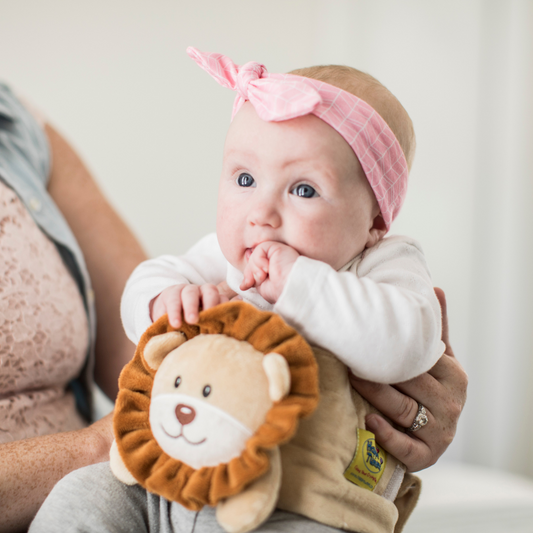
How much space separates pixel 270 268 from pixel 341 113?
232 mm

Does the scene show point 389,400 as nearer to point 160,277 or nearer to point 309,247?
point 309,247

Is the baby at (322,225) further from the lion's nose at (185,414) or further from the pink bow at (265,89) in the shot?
the lion's nose at (185,414)

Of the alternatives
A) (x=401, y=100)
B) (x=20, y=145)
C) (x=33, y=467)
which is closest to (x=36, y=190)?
(x=20, y=145)

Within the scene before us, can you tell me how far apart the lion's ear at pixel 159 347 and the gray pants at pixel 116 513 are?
0.16 m

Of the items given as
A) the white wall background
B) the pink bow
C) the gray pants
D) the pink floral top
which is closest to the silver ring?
the gray pants


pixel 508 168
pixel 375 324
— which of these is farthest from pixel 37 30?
Result: pixel 375 324

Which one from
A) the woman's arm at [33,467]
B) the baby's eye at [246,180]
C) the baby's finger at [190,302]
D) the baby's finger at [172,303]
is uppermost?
the baby's eye at [246,180]

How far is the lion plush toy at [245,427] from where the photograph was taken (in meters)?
0.50

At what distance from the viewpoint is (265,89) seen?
67cm

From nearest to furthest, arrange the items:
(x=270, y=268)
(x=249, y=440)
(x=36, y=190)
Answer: (x=249, y=440) < (x=270, y=268) < (x=36, y=190)

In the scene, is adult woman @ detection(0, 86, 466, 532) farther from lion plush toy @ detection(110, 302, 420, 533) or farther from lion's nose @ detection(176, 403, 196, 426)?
lion's nose @ detection(176, 403, 196, 426)

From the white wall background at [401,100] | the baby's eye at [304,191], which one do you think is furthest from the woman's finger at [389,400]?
the white wall background at [401,100]

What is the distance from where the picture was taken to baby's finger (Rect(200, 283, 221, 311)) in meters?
0.61

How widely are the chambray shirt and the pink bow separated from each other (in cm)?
50
